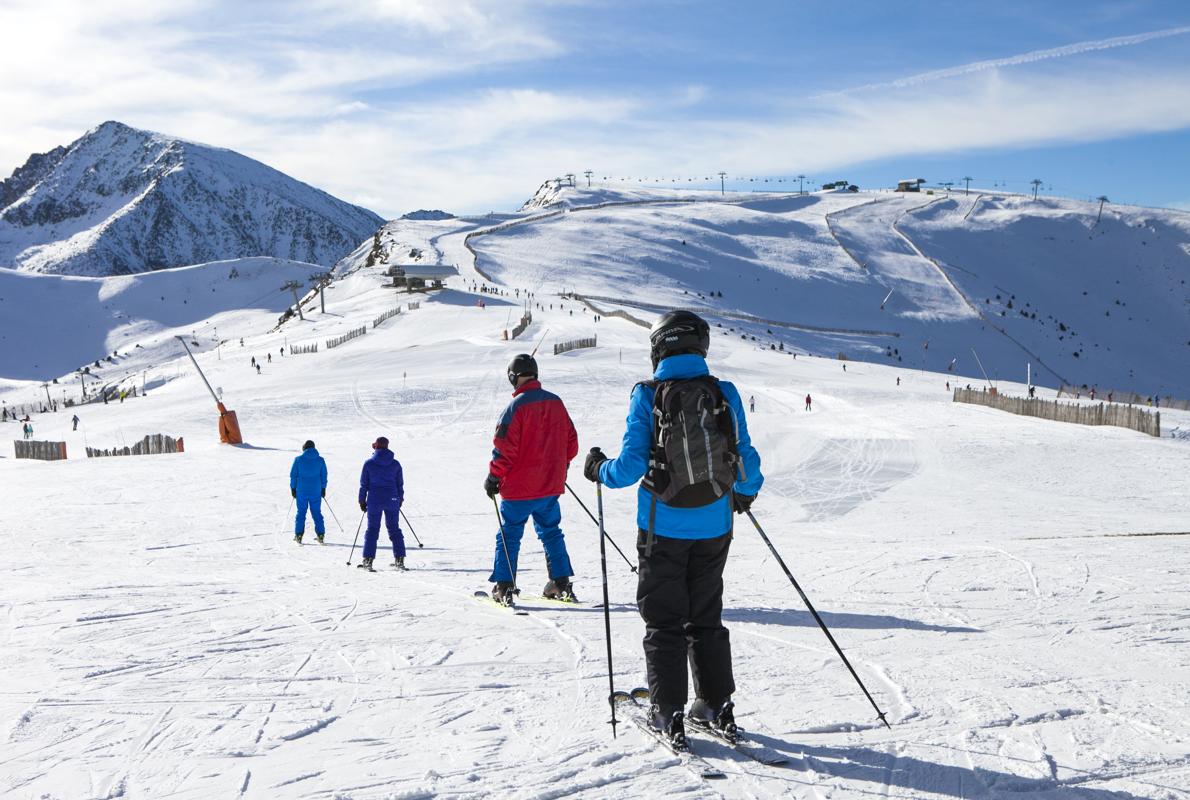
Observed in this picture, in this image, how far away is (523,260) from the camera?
82312 mm

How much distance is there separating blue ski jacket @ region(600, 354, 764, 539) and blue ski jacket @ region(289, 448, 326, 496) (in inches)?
350

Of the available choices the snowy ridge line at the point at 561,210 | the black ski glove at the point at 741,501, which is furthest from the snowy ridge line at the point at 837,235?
the black ski glove at the point at 741,501

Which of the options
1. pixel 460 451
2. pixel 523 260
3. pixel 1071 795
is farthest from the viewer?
pixel 523 260

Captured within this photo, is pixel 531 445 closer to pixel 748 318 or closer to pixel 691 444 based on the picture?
pixel 691 444

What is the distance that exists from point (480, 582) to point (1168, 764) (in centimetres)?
591

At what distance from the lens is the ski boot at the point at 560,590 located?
277 inches

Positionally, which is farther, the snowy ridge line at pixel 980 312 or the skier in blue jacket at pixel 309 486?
the snowy ridge line at pixel 980 312

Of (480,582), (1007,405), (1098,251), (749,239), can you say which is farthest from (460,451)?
(1098,251)

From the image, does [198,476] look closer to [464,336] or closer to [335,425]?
[335,425]

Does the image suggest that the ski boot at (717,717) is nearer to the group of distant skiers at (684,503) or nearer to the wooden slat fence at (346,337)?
the group of distant skiers at (684,503)

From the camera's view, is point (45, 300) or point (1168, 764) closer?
point (1168, 764)

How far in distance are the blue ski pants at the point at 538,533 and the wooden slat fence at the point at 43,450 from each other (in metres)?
21.2

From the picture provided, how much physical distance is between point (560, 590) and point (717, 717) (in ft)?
10.5

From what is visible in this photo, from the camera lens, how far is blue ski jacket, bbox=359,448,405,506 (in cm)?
981
